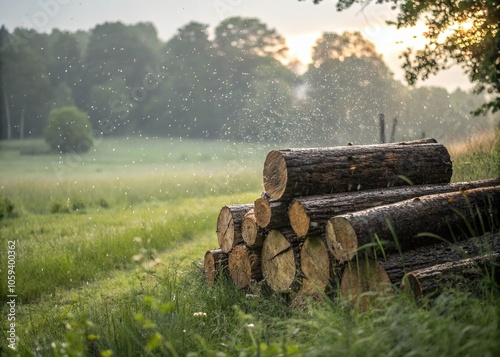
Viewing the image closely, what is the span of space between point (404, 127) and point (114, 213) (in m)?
32.2

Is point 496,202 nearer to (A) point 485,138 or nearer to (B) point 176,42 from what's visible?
(A) point 485,138

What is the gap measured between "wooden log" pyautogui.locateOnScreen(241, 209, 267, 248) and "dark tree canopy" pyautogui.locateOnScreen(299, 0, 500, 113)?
Result: 2.64 metres

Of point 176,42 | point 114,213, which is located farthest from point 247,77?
point 114,213

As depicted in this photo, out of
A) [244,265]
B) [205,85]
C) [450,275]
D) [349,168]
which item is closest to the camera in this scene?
[450,275]

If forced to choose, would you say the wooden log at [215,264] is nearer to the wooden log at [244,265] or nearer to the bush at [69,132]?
the wooden log at [244,265]

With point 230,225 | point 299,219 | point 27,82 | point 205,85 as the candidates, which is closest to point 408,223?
point 299,219

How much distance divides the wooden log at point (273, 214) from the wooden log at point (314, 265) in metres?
0.41

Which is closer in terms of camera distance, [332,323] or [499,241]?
[332,323]

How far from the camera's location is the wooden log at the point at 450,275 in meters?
4.30

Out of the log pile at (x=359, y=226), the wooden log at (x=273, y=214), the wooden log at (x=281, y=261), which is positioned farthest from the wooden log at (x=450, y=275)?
the wooden log at (x=273, y=214)

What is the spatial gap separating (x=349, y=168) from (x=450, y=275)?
208 cm

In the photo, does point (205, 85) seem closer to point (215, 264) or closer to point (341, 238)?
point (215, 264)

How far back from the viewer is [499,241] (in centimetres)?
536

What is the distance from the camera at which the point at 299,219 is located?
5.61 meters
